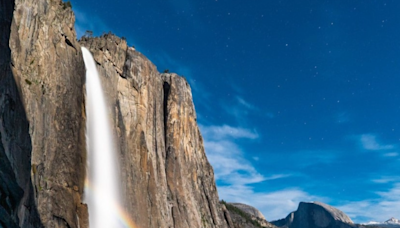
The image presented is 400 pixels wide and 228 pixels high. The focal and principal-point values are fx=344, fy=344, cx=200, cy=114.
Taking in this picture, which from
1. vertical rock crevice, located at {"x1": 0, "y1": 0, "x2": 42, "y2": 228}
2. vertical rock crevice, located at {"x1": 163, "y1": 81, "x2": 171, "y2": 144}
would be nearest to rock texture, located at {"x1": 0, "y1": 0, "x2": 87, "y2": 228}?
vertical rock crevice, located at {"x1": 0, "y1": 0, "x2": 42, "y2": 228}

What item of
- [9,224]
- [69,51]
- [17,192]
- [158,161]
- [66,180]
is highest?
[69,51]

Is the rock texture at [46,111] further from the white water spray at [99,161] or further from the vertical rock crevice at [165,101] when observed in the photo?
the vertical rock crevice at [165,101]

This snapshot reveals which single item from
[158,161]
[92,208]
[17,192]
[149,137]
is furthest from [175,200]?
[17,192]

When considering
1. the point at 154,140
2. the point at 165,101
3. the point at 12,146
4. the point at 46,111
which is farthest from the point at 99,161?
the point at 165,101

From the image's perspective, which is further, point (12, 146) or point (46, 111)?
point (46, 111)

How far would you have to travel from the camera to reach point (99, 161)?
2997 cm

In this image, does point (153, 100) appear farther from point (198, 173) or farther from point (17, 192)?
point (17, 192)

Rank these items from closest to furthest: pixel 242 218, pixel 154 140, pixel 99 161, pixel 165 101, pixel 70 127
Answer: pixel 70 127, pixel 99 161, pixel 154 140, pixel 165 101, pixel 242 218

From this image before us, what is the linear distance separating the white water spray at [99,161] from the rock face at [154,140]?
1.62 metres

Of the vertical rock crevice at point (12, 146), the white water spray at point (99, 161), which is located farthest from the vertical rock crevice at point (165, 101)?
the vertical rock crevice at point (12, 146)

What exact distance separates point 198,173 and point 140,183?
63.6 feet

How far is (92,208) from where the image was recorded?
27.7 meters

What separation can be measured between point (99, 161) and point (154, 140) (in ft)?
43.8

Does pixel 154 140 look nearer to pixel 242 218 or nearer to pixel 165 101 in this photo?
pixel 165 101
